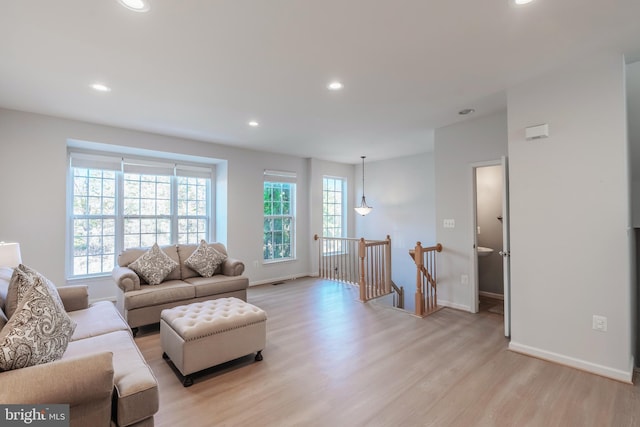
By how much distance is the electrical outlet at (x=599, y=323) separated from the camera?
2477mm

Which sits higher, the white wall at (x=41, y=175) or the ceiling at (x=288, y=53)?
the ceiling at (x=288, y=53)

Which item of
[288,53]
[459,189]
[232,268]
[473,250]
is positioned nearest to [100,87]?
[288,53]

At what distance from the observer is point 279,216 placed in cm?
628

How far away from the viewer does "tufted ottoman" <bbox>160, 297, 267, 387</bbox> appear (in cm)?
238

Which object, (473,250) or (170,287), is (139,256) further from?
(473,250)

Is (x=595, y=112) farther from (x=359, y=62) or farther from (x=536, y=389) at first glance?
(x=536, y=389)

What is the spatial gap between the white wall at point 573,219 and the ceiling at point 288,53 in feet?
1.01

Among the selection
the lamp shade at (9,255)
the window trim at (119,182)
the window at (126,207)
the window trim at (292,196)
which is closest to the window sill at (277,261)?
the window trim at (292,196)

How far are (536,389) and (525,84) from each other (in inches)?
106

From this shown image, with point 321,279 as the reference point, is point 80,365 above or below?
above

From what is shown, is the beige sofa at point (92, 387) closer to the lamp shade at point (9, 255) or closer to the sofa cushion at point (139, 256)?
the lamp shade at point (9, 255)

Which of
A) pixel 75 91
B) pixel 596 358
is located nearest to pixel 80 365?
pixel 75 91

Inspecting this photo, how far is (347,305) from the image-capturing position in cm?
445

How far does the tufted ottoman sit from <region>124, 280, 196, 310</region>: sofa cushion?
777 mm
